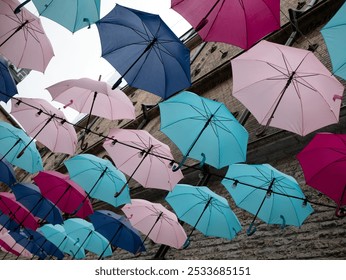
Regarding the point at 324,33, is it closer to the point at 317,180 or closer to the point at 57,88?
the point at 317,180

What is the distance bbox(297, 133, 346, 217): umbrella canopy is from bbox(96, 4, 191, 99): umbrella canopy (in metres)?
2.08

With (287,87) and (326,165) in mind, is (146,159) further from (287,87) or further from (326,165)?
(326,165)

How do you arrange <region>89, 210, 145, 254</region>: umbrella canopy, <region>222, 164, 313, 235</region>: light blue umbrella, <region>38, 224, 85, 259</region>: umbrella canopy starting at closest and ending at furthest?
<region>222, 164, 313, 235</region>: light blue umbrella, <region>89, 210, 145, 254</region>: umbrella canopy, <region>38, 224, 85, 259</region>: umbrella canopy

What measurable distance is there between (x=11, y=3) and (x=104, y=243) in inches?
247

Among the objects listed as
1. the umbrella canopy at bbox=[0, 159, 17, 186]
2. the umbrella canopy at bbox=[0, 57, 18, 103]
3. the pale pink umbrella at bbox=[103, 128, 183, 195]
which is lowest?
the pale pink umbrella at bbox=[103, 128, 183, 195]

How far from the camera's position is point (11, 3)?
5.32 meters

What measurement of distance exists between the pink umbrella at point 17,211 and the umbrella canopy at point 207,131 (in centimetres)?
569

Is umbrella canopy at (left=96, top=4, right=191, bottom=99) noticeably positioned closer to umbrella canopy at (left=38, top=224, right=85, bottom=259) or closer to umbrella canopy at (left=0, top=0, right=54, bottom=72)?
umbrella canopy at (left=0, top=0, right=54, bottom=72)

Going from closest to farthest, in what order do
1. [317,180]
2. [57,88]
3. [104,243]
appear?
[317,180], [57,88], [104,243]

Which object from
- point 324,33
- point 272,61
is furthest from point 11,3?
point 324,33

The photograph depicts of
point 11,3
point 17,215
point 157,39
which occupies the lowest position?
point 17,215

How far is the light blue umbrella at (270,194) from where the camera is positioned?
499 cm

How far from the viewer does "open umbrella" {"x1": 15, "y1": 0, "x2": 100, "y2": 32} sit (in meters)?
4.83

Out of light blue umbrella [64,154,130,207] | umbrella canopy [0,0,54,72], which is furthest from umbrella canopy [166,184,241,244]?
umbrella canopy [0,0,54,72]
